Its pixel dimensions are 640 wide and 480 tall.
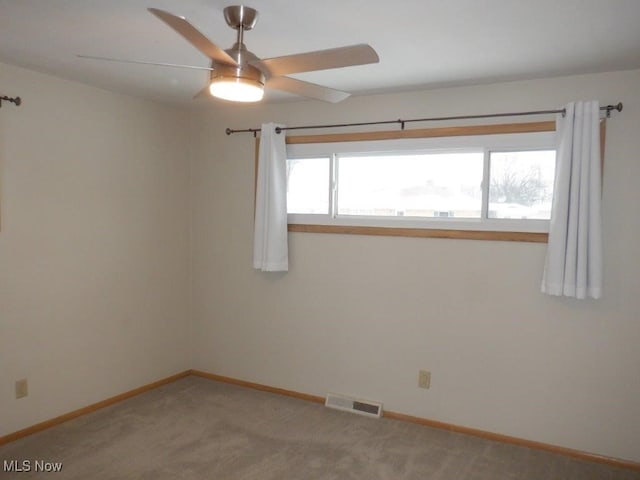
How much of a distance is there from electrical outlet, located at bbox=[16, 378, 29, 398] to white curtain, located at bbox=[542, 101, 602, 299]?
11.2 ft

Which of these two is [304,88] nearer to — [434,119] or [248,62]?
[248,62]

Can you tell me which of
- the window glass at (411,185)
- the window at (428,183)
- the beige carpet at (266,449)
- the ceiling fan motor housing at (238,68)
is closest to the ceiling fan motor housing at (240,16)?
the ceiling fan motor housing at (238,68)

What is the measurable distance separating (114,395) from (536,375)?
10.2ft

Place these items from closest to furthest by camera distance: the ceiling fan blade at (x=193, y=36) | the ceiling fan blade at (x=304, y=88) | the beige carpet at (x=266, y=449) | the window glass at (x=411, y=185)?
the ceiling fan blade at (x=193, y=36), the ceiling fan blade at (x=304, y=88), the beige carpet at (x=266, y=449), the window glass at (x=411, y=185)

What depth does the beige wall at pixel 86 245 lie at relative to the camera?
3031mm

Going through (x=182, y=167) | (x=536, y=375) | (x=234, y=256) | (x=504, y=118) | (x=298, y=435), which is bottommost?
(x=298, y=435)

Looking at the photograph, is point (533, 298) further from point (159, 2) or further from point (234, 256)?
point (159, 2)

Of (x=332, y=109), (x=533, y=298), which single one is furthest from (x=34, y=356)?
(x=533, y=298)

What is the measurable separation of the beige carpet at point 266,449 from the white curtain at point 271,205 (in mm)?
1157

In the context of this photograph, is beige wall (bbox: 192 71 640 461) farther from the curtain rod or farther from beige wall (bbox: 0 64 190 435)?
beige wall (bbox: 0 64 190 435)

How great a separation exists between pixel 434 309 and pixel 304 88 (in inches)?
74.5

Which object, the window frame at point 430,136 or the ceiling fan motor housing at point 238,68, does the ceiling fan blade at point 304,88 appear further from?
the window frame at point 430,136

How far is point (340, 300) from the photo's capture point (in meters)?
3.69

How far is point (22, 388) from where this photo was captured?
309cm
